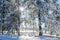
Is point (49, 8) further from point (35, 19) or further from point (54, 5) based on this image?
point (35, 19)

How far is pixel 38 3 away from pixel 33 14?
77 cm

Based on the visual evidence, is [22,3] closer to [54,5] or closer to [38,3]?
[38,3]

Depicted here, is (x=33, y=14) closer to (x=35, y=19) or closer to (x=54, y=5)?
(x=35, y=19)

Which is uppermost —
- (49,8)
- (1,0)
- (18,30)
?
(1,0)

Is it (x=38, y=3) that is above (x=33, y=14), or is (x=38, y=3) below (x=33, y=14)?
above

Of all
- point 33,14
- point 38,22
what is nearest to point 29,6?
point 33,14

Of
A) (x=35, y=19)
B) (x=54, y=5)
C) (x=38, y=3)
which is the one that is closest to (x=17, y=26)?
(x=35, y=19)

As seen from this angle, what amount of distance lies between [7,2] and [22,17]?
1.39 metres

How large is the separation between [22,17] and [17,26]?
26.1 inches

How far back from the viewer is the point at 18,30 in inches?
312

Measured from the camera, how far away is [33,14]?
8055mm

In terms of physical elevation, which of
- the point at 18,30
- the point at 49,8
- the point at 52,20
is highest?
the point at 49,8

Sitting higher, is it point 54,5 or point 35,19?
point 54,5

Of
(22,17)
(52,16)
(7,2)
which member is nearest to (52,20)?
(52,16)
